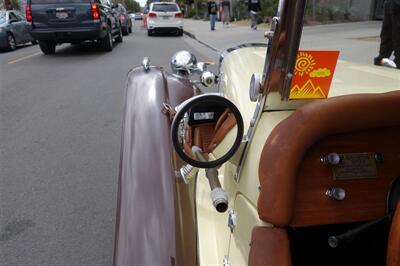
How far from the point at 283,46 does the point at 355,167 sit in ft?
1.38

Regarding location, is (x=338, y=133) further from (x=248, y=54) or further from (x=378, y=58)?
(x=378, y=58)

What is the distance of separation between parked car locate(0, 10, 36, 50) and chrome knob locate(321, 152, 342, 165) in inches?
541

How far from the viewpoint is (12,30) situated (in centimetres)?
1382

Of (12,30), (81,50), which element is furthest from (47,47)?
(12,30)

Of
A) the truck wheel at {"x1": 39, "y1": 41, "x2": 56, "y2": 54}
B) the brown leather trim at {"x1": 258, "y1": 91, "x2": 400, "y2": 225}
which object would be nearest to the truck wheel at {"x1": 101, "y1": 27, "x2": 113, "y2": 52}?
the truck wheel at {"x1": 39, "y1": 41, "x2": 56, "y2": 54}

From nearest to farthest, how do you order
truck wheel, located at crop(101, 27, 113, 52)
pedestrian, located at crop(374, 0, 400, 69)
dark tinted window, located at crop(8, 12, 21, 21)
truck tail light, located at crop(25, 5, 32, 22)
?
1. pedestrian, located at crop(374, 0, 400, 69)
2. truck tail light, located at crop(25, 5, 32, 22)
3. truck wheel, located at crop(101, 27, 113, 52)
4. dark tinted window, located at crop(8, 12, 21, 21)

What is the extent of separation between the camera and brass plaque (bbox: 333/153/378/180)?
1170 millimetres

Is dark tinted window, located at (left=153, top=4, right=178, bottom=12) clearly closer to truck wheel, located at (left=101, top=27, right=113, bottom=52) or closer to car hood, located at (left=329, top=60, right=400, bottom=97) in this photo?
truck wheel, located at (left=101, top=27, right=113, bottom=52)

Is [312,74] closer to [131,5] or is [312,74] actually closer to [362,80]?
[362,80]

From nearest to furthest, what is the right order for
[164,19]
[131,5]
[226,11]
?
1. [164,19]
2. [226,11]
3. [131,5]

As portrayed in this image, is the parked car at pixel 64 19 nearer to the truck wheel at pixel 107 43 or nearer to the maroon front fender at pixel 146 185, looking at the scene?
the truck wheel at pixel 107 43

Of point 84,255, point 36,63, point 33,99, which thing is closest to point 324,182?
point 84,255

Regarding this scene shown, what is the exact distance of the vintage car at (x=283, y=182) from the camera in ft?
3.59

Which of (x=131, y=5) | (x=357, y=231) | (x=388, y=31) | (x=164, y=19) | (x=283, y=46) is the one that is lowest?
(x=131, y=5)
